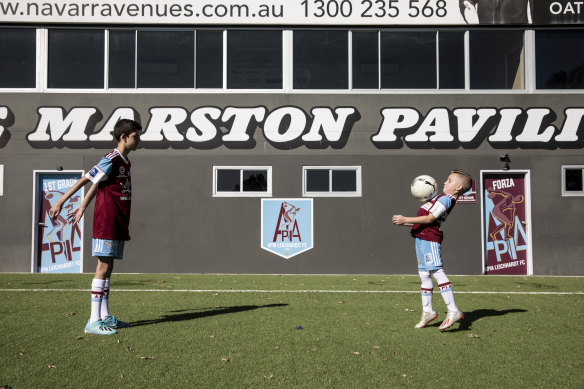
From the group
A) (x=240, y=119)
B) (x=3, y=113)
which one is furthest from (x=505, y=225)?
(x=3, y=113)

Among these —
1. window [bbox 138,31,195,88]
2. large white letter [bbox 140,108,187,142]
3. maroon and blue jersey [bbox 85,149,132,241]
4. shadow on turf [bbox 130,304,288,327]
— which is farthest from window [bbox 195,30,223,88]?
maroon and blue jersey [bbox 85,149,132,241]

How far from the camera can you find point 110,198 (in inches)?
199

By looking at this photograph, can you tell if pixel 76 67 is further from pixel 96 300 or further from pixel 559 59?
pixel 559 59

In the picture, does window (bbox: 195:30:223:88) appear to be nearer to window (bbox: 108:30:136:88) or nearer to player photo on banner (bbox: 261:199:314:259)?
window (bbox: 108:30:136:88)

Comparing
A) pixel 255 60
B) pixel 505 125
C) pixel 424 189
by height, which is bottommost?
pixel 424 189

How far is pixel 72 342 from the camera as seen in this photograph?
4.42 metres

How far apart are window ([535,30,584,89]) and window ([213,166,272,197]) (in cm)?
699

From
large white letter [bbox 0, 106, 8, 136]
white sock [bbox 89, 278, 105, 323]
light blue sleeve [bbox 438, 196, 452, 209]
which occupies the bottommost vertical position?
white sock [bbox 89, 278, 105, 323]

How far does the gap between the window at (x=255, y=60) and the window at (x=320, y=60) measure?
0.44m

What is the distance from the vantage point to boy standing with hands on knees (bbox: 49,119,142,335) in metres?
4.95

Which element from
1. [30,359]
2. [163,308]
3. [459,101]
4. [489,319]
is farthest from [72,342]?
[459,101]

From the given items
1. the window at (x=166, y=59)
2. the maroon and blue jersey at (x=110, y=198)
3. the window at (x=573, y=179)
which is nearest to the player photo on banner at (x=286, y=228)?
the window at (x=166, y=59)

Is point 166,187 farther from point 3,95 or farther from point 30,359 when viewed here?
point 30,359

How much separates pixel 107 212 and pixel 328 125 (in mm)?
8183
